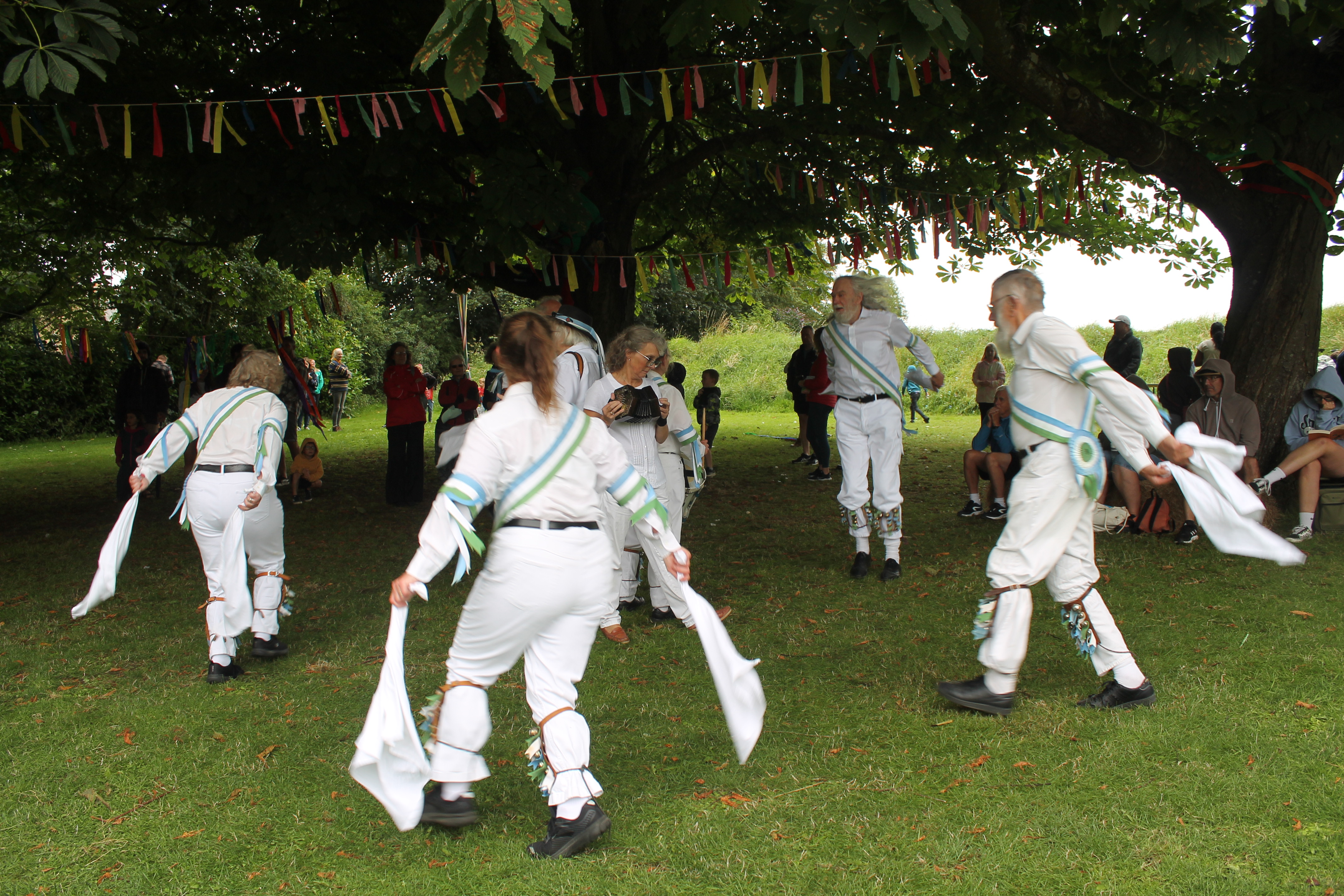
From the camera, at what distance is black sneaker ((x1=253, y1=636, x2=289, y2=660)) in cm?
615

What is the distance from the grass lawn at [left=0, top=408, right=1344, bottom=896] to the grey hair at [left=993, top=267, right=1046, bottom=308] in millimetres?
1936

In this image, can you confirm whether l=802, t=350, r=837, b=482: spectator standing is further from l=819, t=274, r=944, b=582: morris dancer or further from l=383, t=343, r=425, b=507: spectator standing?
l=819, t=274, r=944, b=582: morris dancer

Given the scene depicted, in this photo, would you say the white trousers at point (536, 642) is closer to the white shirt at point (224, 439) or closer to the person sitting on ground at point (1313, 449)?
the white shirt at point (224, 439)

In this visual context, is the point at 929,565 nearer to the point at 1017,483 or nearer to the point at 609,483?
the point at 1017,483

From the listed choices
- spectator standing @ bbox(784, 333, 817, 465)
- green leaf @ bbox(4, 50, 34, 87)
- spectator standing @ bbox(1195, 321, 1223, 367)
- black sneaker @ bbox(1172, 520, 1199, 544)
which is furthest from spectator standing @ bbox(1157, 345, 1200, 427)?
Result: green leaf @ bbox(4, 50, 34, 87)

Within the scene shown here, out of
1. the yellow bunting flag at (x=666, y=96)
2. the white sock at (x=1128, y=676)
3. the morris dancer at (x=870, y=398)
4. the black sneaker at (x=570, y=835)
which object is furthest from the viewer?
the yellow bunting flag at (x=666, y=96)

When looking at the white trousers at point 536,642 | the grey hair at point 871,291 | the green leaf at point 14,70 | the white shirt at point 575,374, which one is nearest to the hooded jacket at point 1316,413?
the grey hair at point 871,291

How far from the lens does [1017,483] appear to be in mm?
4695

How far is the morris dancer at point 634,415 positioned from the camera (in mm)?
6152

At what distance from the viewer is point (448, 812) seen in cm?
369

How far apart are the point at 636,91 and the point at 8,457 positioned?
1786 centimetres

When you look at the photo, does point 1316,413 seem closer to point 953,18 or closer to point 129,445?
point 953,18

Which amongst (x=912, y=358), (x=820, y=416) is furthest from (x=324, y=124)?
(x=912, y=358)

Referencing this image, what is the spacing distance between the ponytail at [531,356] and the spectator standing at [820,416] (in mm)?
10298
